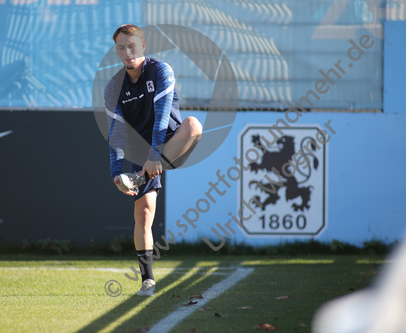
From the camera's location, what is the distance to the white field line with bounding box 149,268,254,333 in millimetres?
2734

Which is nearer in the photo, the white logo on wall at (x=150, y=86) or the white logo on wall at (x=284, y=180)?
the white logo on wall at (x=150, y=86)

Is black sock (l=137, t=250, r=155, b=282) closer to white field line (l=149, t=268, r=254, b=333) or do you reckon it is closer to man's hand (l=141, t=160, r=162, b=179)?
white field line (l=149, t=268, r=254, b=333)

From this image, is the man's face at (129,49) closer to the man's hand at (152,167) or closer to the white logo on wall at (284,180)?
the man's hand at (152,167)

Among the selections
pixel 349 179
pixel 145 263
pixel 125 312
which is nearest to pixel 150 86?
pixel 145 263

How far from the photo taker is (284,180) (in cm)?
570

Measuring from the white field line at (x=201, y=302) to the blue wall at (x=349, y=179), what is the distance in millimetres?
1267

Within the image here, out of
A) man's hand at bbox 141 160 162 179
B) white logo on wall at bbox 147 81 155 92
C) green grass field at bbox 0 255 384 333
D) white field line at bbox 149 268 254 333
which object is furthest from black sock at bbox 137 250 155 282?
white logo on wall at bbox 147 81 155 92

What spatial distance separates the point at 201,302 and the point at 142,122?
1.53 m

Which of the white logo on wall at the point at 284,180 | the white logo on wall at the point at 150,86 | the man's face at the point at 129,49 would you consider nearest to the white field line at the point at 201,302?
the white logo on wall at the point at 284,180

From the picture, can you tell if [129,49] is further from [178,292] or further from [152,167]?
[178,292]

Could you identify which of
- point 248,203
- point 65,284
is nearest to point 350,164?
point 248,203

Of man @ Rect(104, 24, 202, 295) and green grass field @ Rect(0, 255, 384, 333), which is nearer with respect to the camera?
green grass field @ Rect(0, 255, 384, 333)

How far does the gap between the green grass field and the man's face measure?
1.85 meters

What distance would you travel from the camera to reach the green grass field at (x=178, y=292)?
2.77 meters
